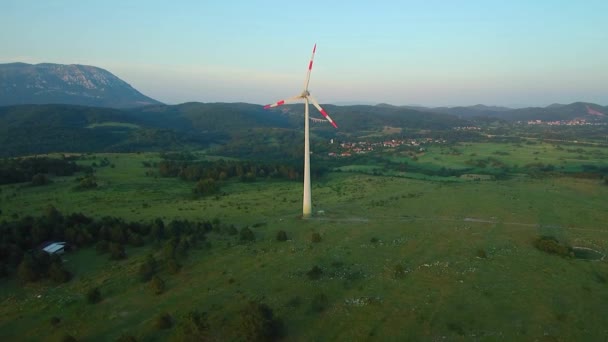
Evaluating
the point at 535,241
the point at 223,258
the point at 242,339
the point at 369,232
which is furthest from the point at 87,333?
the point at 535,241

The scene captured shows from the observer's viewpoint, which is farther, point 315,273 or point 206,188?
point 206,188

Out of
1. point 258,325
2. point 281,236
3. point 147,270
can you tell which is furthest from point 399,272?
point 147,270

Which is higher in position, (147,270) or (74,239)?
(74,239)

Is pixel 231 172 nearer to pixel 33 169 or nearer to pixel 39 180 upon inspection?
pixel 39 180

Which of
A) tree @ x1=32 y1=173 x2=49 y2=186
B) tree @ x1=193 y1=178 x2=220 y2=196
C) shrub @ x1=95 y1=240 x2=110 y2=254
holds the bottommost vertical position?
tree @ x1=193 y1=178 x2=220 y2=196

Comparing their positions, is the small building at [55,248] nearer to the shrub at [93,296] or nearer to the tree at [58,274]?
the tree at [58,274]

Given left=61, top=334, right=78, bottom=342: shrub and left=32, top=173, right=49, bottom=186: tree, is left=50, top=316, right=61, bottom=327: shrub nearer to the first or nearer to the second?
left=61, top=334, right=78, bottom=342: shrub

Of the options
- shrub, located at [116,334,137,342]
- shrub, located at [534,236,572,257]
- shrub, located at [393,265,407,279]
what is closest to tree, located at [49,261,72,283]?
shrub, located at [116,334,137,342]
